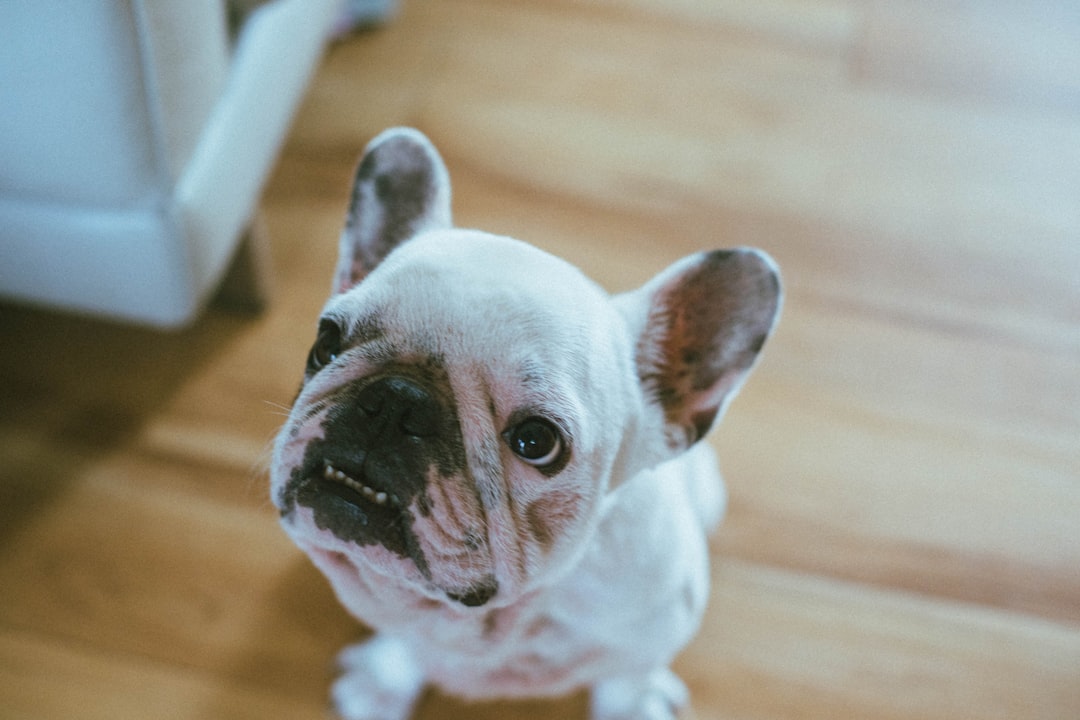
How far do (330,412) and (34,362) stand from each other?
2.71ft

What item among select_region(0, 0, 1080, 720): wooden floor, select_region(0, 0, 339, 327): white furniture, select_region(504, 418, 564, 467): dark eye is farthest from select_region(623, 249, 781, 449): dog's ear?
select_region(0, 0, 339, 327): white furniture

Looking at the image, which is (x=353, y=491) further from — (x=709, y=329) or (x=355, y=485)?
(x=709, y=329)

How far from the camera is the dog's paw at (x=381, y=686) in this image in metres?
1.00

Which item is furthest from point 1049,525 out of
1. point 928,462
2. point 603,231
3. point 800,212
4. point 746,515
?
point 603,231

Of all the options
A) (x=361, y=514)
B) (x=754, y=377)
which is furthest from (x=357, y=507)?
(x=754, y=377)

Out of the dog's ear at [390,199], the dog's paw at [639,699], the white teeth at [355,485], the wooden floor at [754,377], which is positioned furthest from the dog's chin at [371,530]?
the dog's paw at [639,699]

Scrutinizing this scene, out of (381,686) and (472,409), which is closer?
(472,409)

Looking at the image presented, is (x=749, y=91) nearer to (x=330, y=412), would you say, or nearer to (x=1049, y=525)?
(x=1049, y=525)

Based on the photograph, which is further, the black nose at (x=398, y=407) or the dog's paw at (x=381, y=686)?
the dog's paw at (x=381, y=686)

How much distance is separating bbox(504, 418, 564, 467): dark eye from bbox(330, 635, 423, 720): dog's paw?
0.46 meters

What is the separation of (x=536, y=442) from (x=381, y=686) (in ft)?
1.70

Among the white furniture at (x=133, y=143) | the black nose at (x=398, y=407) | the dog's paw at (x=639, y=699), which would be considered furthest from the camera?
the dog's paw at (x=639, y=699)

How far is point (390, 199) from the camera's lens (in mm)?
678

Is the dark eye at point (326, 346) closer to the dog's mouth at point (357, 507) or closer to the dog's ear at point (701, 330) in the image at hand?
the dog's mouth at point (357, 507)
